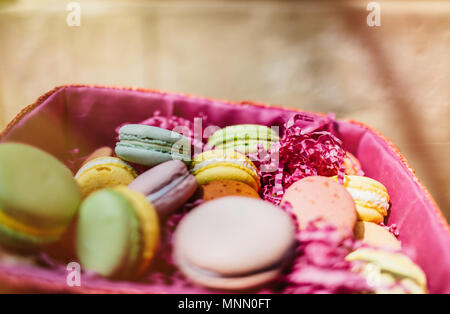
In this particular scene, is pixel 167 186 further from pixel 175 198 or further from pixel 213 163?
A: pixel 213 163

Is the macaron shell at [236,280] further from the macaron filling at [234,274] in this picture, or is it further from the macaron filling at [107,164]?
the macaron filling at [107,164]

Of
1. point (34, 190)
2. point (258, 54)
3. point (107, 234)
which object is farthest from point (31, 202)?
point (258, 54)

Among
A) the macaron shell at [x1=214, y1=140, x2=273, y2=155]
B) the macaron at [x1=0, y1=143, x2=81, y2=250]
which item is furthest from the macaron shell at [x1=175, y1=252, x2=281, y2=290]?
the macaron shell at [x1=214, y1=140, x2=273, y2=155]

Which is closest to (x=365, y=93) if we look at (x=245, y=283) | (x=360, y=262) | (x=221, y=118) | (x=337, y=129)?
(x=337, y=129)

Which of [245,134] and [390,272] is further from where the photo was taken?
[245,134]

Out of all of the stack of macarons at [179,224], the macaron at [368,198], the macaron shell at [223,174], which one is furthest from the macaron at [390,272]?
the macaron shell at [223,174]

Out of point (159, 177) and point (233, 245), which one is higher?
point (159, 177)
